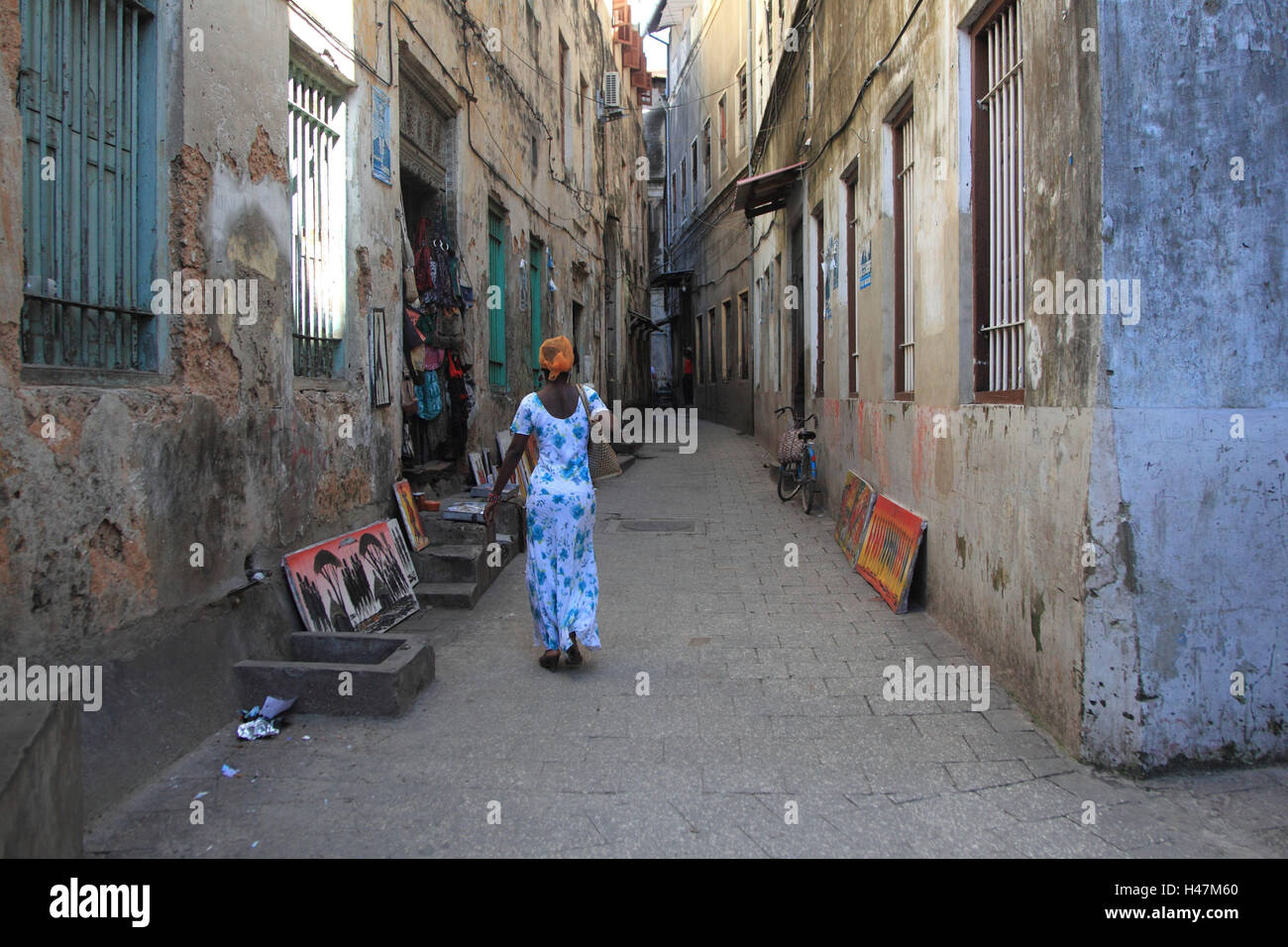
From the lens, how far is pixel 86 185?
3605mm

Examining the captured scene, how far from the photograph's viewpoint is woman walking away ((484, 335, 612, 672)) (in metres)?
4.83

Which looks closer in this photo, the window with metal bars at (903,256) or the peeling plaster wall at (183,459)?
the peeling plaster wall at (183,459)

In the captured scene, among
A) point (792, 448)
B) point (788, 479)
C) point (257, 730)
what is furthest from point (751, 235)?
point (257, 730)

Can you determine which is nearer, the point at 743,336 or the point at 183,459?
the point at 183,459

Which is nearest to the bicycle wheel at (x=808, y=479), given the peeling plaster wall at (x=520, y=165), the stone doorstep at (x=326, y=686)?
the peeling plaster wall at (x=520, y=165)

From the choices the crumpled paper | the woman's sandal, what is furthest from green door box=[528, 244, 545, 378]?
the crumpled paper

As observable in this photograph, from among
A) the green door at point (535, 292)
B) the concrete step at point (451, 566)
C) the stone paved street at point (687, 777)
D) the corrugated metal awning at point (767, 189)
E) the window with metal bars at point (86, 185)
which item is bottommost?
the stone paved street at point (687, 777)

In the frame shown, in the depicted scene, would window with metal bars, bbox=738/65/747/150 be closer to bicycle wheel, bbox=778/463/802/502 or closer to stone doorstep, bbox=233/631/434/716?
bicycle wheel, bbox=778/463/802/502

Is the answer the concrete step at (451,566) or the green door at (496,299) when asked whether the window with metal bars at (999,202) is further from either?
the green door at (496,299)

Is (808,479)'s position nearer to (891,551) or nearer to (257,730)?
(891,551)

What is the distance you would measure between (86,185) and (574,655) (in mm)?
3105

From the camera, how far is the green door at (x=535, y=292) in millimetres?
11867

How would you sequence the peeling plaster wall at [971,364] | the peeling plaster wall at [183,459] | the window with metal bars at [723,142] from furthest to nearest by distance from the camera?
the window with metal bars at [723,142], the peeling plaster wall at [971,364], the peeling plaster wall at [183,459]

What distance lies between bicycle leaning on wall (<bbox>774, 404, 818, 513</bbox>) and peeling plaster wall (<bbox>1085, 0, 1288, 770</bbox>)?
6675 millimetres
